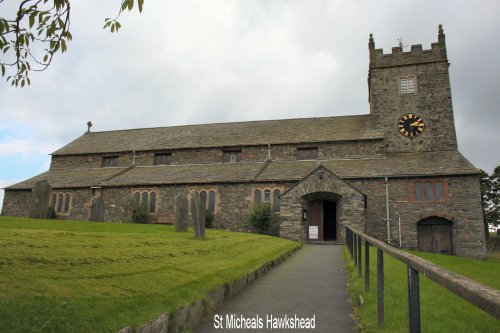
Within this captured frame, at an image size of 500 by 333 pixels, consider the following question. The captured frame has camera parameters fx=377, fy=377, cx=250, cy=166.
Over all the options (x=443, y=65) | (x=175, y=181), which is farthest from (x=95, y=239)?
(x=443, y=65)

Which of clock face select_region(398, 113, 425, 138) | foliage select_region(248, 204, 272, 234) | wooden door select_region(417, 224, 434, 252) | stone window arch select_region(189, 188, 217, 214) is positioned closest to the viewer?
wooden door select_region(417, 224, 434, 252)

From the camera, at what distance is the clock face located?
91.9 feet

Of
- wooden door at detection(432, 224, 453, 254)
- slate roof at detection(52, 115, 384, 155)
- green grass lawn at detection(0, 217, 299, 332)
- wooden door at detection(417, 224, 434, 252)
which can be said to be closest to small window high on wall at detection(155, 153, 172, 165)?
slate roof at detection(52, 115, 384, 155)

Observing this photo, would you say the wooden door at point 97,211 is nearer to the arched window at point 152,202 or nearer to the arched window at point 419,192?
the arched window at point 152,202

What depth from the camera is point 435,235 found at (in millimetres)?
23438

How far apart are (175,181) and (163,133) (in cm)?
1036

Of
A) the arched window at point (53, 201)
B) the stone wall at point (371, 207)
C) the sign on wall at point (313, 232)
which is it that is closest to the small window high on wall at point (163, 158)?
the stone wall at point (371, 207)

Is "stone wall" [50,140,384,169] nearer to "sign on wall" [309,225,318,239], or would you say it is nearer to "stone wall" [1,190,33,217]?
"stone wall" [1,190,33,217]

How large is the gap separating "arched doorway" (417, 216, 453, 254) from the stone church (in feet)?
0.20

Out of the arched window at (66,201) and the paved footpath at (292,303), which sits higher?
the arched window at (66,201)

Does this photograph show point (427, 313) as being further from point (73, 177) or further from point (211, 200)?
point (73, 177)

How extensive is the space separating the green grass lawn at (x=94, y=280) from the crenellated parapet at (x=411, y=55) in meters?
25.6

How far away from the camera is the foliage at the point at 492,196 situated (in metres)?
51.8

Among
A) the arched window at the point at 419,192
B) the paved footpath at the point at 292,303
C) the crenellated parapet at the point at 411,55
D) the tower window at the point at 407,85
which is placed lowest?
the paved footpath at the point at 292,303
